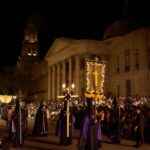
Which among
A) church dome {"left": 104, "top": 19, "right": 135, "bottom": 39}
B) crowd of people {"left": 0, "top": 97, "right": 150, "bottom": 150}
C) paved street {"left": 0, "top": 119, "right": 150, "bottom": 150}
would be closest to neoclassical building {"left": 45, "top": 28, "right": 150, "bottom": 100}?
church dome {"left": 104, "top": 19, "right": 135, "bottom": 39}

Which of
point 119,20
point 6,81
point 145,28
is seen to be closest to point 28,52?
point 6,81

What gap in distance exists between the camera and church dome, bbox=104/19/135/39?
57594mm

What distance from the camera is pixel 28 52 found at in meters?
103

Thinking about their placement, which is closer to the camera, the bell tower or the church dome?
the church dome

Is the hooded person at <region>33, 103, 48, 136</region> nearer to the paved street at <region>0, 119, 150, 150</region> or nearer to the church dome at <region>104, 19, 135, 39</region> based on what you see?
the paved street at <region>0, 119, 150, 150</region>

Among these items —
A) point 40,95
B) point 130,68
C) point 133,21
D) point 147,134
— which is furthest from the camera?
point 40,95

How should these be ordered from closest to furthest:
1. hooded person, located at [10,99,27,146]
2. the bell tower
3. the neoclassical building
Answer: hooded person, located at [10,99,27,146]
the neoclassical building
the bell tower

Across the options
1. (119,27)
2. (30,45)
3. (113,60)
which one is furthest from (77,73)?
(30,45)

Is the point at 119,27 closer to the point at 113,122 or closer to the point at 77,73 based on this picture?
the point at 77,73

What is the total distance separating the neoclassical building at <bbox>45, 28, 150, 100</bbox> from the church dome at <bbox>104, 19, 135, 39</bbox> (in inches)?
31.3

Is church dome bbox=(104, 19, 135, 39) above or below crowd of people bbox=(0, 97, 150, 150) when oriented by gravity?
above

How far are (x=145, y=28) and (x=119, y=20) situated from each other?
32.9 ft

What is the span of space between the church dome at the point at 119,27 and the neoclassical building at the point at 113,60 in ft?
2.61

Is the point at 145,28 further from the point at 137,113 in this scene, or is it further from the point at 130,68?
the point at 137,113
